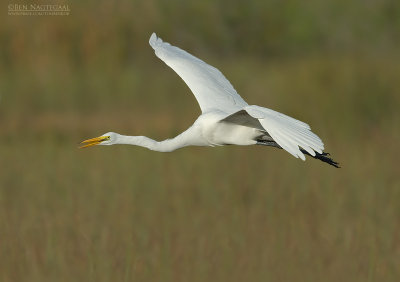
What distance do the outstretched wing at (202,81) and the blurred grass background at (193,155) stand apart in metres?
0.82

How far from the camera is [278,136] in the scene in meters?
3.92

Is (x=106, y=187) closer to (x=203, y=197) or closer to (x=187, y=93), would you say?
(x=203, y=197)

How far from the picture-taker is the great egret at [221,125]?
392 centimetres

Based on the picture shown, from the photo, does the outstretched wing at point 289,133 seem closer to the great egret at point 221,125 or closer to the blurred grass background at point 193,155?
the great egret at point 221,125

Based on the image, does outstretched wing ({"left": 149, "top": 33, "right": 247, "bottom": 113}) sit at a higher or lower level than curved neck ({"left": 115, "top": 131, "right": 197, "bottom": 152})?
higher

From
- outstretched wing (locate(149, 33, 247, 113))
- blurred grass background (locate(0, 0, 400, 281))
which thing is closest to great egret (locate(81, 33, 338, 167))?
outstretched wing (locate(149, 33, 247, 113))

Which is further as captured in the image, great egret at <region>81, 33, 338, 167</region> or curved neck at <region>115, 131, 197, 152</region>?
curved neck at <region>115, 131, 197, 152</region>

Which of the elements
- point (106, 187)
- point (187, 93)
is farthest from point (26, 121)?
point (106, 187)

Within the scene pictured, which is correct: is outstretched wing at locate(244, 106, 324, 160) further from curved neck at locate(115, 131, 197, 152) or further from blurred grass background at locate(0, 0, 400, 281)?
blurred grass background at locate(0, 0, 400, 281)

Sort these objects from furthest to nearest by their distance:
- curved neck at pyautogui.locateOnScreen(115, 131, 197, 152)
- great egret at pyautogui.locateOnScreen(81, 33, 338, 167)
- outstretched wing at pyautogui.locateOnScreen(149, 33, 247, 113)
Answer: outstretched wing at pyautogui.locateOnScreen(149, 33, 247, 113) → curved neck at pyautogui.locateOnScreen(115, 131, 197, 152) → great egret at pyautogui.locateOnScreen(81, 33, 338, 167)

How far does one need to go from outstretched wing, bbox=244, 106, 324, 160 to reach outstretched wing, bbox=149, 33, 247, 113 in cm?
100

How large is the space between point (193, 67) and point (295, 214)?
121cm

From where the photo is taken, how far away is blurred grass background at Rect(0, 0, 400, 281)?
16.8ft

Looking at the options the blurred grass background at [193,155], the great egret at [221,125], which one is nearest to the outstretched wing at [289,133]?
the great egret at [221,125]
